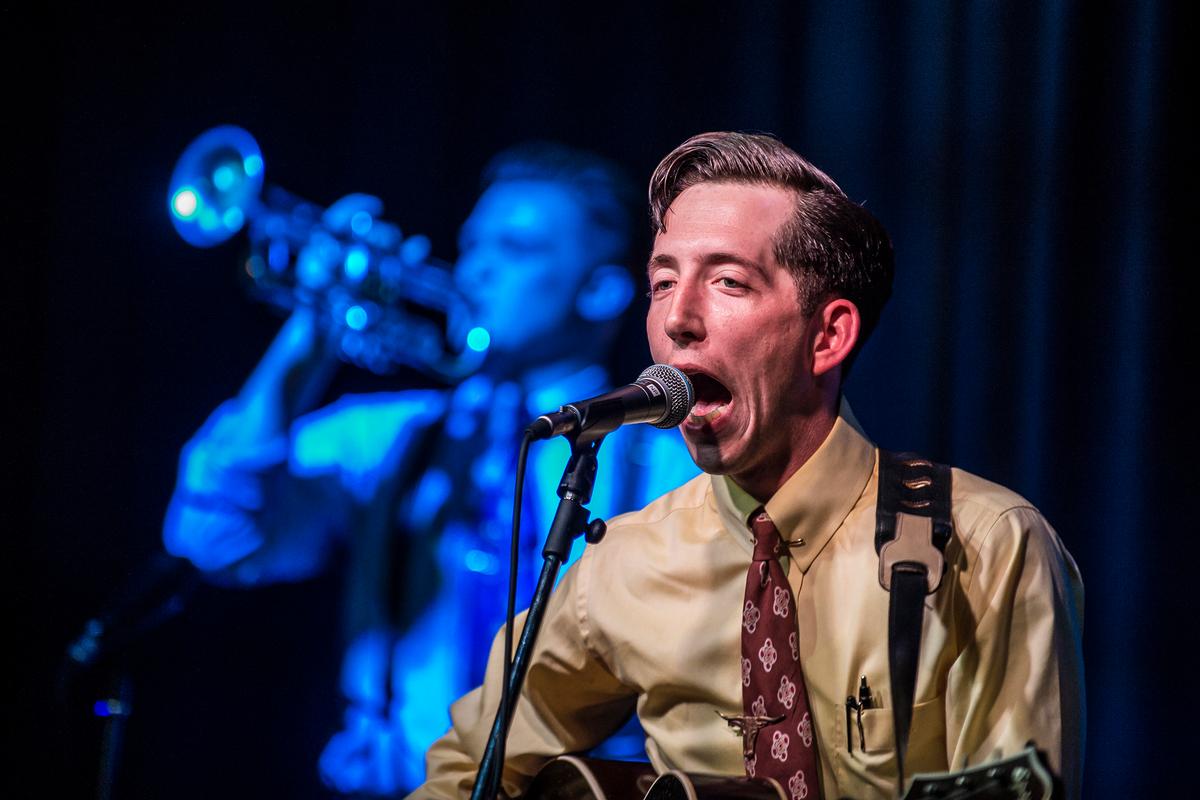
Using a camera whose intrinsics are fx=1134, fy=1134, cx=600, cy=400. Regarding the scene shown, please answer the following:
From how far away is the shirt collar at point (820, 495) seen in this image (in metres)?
1.99

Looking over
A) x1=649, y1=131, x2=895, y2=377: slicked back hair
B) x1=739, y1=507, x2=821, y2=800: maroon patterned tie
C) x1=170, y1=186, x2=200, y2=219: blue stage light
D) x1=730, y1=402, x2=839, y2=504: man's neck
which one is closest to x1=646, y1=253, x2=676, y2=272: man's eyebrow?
x1=649, y1=131, x2=895, y2=377: slicked back hair

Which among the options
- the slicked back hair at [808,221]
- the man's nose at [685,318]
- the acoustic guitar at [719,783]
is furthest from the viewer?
the slicked back hair at [808,221]

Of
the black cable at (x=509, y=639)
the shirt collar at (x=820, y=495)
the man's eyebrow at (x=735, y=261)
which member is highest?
the man's eyebrow at (x=735, y=261)

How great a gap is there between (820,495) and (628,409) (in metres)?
0.62

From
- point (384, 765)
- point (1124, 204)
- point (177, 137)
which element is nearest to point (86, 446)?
point (177, 137)

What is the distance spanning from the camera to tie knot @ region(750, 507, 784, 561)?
1.97 meters

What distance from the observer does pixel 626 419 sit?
150cm

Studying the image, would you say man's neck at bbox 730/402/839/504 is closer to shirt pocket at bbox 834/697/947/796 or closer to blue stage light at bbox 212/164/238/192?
shirt pocket at bbox 834/697/947/796

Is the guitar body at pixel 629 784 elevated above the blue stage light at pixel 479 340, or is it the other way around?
the blue stage light at pixel 479 340

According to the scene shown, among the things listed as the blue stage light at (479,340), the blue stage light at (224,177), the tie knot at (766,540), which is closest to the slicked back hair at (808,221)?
the tie knot at (766,540)

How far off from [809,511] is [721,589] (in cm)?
23

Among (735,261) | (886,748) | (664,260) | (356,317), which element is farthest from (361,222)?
(886,748)

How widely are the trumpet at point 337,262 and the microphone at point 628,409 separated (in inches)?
71.8

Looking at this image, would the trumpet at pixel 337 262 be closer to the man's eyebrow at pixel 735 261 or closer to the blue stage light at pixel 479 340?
the blue stage light at pixel 479 340
